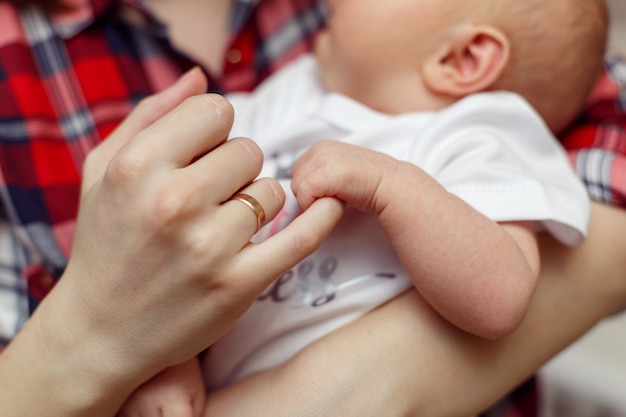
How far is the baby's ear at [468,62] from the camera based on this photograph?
2.87 ft

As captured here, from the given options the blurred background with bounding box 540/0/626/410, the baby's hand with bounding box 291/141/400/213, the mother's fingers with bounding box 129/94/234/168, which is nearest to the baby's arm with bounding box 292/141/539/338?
the baby's hand with bounding box 291/141/400/213

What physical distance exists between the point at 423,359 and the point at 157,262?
34 cm

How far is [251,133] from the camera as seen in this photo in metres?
1.04

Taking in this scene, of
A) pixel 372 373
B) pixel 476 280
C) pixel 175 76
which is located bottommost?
pixel 372 373

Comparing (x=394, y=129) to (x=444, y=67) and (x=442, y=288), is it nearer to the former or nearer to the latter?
(x=444, y=67)

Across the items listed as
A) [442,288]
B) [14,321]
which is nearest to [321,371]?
[442,288]

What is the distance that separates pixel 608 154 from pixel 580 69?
13 centimetres

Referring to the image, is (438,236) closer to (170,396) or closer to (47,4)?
(170,396)

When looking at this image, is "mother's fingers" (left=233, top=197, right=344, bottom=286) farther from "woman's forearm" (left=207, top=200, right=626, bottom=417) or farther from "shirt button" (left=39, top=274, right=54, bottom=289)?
"shirt button" (left=39, top=274, right=54, bottom=289)

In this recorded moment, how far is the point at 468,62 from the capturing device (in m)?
0.91

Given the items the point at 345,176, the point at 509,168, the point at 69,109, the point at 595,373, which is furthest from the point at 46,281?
the point at 595,373

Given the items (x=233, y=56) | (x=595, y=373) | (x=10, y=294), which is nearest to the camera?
(x=10, y=294)

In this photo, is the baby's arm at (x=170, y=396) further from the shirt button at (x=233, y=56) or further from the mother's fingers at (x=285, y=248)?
the shirt button at (x=233, y=56)

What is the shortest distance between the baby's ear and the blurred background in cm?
90
